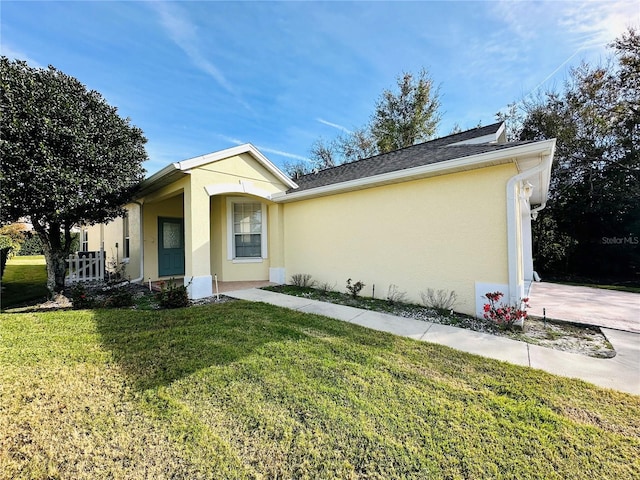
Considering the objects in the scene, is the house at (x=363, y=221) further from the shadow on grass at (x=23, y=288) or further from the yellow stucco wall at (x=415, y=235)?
the shadow on grass at (x=23, y=288)

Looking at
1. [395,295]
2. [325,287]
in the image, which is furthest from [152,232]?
[395,295]

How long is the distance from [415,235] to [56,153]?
852 cm

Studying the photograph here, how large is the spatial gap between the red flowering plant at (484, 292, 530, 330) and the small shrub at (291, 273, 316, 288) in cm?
500

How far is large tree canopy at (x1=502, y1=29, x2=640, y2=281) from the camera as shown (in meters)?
12.1

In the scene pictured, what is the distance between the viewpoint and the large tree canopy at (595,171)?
12.1 metres


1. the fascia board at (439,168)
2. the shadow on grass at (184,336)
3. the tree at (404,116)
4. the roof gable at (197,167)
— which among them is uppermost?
the tree at (404,116)

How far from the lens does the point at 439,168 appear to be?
19.1 ft

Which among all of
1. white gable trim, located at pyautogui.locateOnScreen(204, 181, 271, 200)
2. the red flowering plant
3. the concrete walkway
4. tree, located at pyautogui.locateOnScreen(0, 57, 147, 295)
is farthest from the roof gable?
Result: the red flowering plant

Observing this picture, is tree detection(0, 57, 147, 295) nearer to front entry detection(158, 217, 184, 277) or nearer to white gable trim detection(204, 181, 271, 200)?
white gable trim detection(204, 181, 271, 200)

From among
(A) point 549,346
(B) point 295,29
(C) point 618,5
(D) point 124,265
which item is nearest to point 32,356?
(A) point 549,346

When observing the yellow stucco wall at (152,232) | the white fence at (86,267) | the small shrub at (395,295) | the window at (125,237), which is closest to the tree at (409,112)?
the small shrub at (395,295)

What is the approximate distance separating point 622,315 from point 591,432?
5485 millimetres

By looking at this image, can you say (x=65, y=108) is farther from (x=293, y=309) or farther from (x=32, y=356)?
(x=293, y=309)

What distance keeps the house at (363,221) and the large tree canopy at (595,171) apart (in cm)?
495
